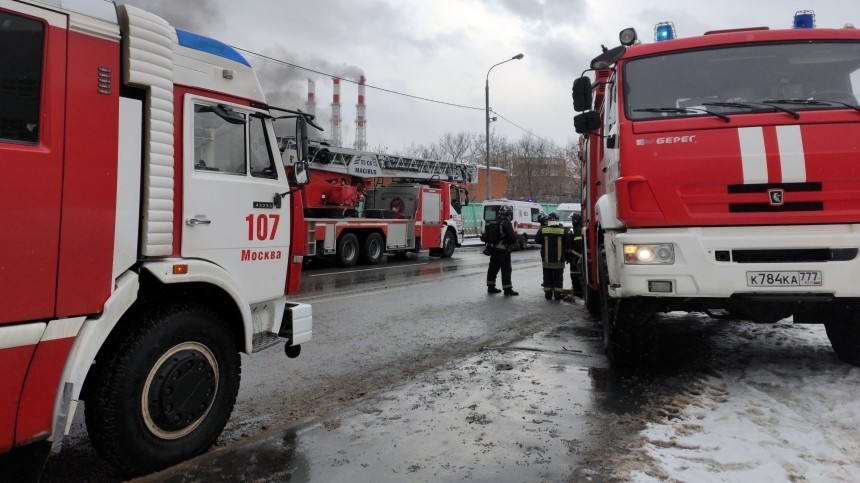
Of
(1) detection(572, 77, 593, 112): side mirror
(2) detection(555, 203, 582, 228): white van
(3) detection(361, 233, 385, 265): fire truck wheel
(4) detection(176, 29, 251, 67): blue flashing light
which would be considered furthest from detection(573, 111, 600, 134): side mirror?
(2) detection(555, 203, 582, 228): white van

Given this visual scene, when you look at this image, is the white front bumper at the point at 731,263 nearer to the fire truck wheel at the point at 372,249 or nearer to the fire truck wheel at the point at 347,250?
the fire truck wheel at the point at 347,250

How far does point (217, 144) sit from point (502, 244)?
25.3 ft

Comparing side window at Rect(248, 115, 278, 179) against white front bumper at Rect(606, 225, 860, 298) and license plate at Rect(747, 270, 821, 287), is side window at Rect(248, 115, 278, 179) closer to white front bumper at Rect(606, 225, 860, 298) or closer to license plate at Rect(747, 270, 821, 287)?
white front bumper at Rect(606, 225, 860, 298)

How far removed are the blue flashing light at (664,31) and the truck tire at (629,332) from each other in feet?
6.89

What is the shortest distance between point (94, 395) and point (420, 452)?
1.80 metres

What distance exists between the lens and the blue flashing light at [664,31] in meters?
5.24

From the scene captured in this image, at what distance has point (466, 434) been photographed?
368 cm

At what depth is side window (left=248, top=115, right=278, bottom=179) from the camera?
3.76 meters

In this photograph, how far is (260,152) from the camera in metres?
3.84

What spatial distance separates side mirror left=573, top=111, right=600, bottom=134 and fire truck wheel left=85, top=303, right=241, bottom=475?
3.41 m

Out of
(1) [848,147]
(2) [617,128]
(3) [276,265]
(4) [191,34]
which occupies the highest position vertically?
(4) [191,34]

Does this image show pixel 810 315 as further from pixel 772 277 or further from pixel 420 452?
pixel 420 452

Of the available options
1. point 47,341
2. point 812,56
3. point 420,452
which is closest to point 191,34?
point 47,341

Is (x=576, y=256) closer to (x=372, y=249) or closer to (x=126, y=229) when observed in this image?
(x=372, y=249)
